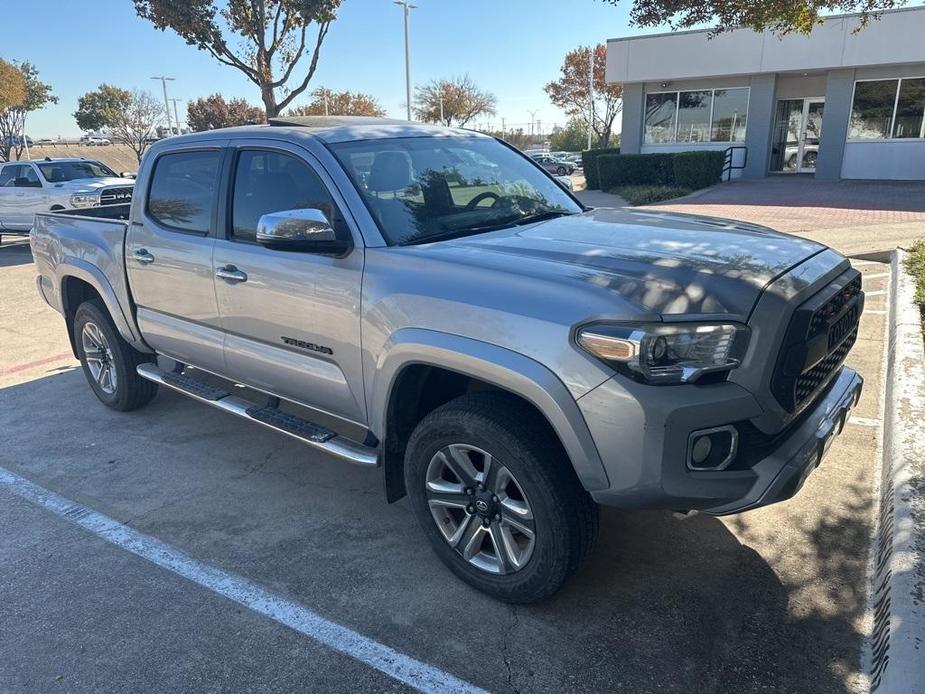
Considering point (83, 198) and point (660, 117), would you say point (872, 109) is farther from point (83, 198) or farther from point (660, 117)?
point (83, 198)

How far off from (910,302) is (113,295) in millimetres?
6653

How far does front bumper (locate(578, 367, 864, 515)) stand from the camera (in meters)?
2.31

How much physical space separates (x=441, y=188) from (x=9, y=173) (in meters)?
15.8

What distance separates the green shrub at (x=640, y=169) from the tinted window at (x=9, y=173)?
52.0 ft

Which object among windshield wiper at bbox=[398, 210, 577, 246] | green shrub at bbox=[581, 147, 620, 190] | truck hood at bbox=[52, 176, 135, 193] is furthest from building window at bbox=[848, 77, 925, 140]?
windshield wiper at bbox=[398, 210, 577, 246]

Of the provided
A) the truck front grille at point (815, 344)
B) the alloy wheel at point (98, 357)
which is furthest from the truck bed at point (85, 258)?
the truck front grille at point (815, 344)

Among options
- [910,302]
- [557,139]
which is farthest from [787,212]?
[557,139]

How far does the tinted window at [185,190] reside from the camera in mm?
4059

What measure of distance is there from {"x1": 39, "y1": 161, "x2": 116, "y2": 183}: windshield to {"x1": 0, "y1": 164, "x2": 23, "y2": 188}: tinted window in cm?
75

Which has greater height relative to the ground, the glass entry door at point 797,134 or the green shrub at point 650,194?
the glass entry door at point 797,134

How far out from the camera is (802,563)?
3182mm

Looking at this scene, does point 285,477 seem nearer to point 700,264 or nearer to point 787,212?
point 700,264

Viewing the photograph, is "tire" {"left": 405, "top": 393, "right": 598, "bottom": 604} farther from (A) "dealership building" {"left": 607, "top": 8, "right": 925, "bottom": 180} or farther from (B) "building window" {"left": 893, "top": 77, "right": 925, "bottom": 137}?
→ (B) "building window" {"left": 893, "top": 77, "right": 925, "bottom": 137}

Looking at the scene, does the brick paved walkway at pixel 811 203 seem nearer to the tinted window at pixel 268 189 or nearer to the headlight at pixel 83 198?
the tinted window at pixel 268 189
